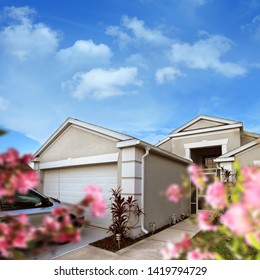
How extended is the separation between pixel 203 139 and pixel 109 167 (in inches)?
74.6

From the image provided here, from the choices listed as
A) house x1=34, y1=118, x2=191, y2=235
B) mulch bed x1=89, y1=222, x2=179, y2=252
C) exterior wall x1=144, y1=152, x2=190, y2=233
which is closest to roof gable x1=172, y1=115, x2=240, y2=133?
house x1=34, y1=118, x2=191, y2=235

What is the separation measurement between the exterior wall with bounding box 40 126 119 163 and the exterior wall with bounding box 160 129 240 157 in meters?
1.20

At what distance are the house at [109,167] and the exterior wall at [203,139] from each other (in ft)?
0.55

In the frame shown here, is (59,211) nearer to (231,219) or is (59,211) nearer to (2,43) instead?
(231,219)

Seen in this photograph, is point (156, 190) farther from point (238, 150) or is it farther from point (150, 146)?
point (238, 150)

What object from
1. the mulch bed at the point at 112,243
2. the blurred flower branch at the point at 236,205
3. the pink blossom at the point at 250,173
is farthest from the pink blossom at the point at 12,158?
the mulch bed at the point at 112,243

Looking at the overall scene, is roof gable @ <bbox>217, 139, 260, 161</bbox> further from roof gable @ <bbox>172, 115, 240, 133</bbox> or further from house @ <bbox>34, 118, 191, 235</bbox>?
roof gable @ <bbox>172, 115, 240, 133</bbox>

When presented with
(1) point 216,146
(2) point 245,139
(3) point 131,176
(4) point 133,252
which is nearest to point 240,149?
(2) point 245,139

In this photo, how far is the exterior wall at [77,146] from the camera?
496 cm

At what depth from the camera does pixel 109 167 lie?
15.4 ft

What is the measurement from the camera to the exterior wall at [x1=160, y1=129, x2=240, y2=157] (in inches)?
194

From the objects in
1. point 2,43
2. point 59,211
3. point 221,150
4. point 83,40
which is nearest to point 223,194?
point 59,211

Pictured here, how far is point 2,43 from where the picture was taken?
7.16 feet

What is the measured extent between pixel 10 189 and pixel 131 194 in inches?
139
